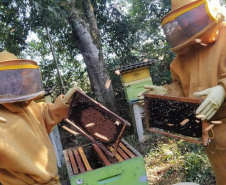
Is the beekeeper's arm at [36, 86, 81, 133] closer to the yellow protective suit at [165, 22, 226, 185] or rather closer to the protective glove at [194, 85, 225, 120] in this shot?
the yellow protective suit at [165, 22, 226, 185]

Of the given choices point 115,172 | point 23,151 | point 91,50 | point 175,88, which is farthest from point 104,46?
point 23,151

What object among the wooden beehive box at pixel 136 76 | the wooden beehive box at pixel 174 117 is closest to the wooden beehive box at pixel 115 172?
the wooden beehive box at pixel 174 117

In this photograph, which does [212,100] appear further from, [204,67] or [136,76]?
[136,76]

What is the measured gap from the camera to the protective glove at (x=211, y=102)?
147cm

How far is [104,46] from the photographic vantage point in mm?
7004

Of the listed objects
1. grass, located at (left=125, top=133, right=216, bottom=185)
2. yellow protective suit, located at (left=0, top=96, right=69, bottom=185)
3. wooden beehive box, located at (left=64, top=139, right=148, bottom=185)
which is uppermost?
yellow protective suit, located at (left=0, top=96, right=69, bottom=185)

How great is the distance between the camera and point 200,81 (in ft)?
5.65

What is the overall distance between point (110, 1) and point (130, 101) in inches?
125

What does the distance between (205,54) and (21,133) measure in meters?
1.41

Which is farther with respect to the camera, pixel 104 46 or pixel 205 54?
pixel 104 46

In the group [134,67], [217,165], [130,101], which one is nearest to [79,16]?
[134,67]

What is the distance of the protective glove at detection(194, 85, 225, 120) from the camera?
147 cm

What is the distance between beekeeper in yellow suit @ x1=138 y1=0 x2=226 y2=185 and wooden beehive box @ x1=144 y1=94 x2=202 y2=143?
110 millimetres

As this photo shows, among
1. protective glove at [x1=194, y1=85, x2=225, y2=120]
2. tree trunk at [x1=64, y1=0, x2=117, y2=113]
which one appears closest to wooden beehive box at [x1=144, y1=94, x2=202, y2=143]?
protective glove at [x1=194, y1=85, x2=225, y2=120]
